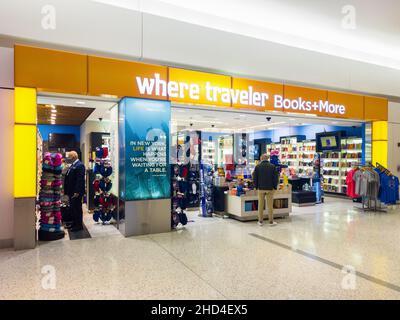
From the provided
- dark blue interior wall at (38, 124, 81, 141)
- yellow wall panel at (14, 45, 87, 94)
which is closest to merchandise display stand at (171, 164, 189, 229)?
yellow wall panel at (14, 45, 87, 94)

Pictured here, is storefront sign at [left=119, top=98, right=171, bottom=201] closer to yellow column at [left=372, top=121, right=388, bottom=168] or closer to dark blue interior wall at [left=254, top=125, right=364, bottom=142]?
yellow column at [left=372, top=121, right=388, bottom=168]

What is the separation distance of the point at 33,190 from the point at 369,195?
→ 818 centimetres

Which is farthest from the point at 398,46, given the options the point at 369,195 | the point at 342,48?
the point at 369,195

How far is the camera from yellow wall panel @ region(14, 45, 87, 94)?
4.94 m

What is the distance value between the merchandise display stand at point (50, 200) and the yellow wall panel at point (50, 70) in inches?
51.9

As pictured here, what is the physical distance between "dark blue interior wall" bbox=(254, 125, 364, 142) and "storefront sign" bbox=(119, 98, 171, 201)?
23.6 ft

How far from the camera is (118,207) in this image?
633 centimetres

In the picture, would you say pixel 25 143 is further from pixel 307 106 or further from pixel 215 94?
pixel 307 106

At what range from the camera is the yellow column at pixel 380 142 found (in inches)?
373

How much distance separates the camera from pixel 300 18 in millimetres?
6633

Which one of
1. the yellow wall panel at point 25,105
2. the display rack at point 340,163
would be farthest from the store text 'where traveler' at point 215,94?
the display rack at point 340,163

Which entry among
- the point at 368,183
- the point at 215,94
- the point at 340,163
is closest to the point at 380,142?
the point at 368,183

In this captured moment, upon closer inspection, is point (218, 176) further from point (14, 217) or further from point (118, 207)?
point (14, 217)

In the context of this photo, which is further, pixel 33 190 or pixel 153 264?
pixel 33 190
